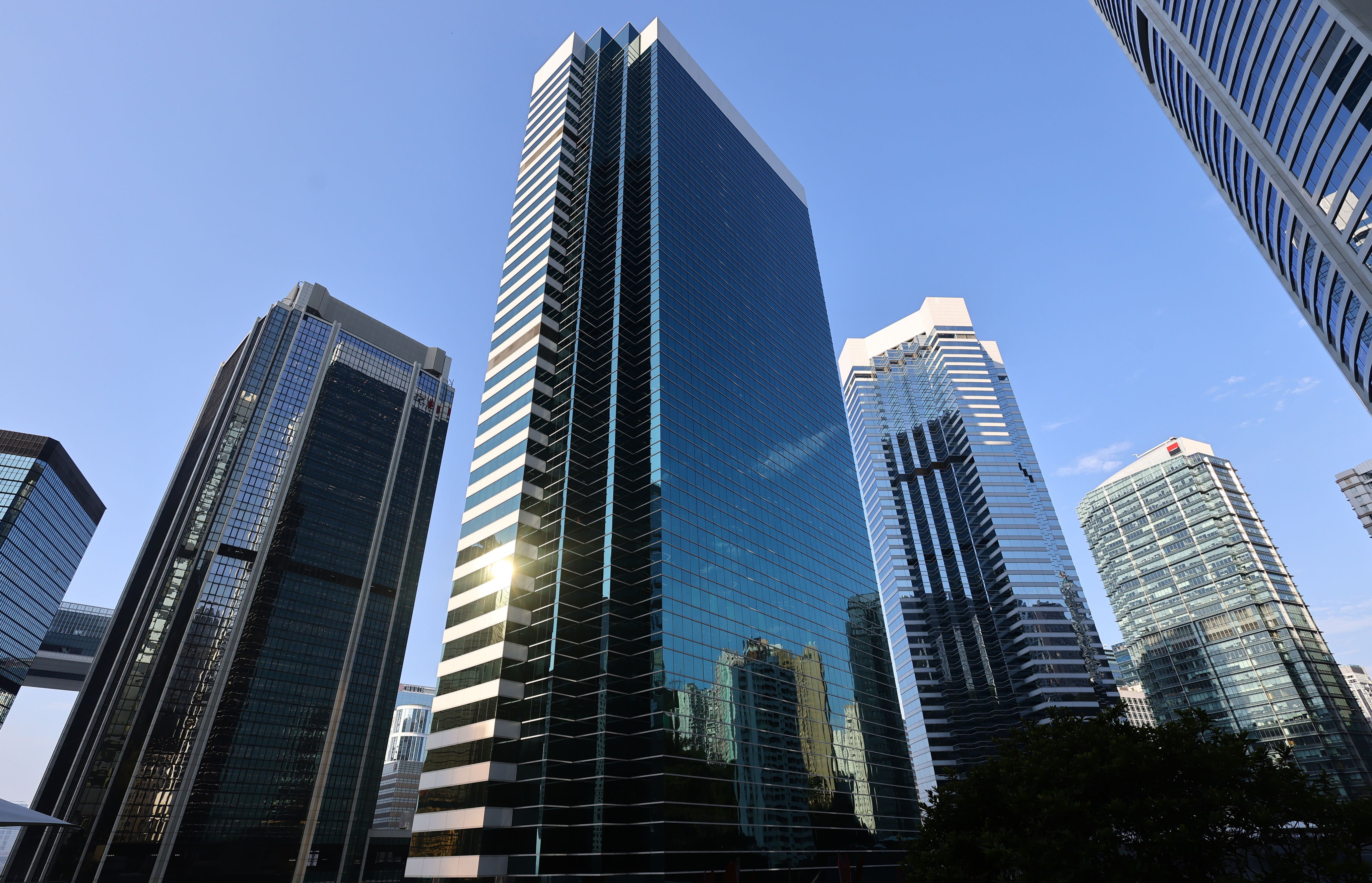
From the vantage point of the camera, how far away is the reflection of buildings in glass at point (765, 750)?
58.6 meters

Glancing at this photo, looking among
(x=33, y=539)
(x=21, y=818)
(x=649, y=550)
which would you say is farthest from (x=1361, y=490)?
(x=33, y=539)

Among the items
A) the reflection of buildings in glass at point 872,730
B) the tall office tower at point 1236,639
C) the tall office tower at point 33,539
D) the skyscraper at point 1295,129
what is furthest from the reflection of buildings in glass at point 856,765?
the tall office tower at point 33,539

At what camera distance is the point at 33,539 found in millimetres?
140750

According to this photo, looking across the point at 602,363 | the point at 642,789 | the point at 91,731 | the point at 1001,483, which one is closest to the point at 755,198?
the point at 602,363

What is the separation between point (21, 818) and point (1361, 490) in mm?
267206

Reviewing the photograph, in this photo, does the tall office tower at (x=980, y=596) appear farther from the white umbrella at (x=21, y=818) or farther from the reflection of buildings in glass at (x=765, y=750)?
the white umbrella at (x=21, y=818)

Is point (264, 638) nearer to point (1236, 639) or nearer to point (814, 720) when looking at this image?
point (814, 720)

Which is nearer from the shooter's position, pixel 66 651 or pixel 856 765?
pixel 856 765

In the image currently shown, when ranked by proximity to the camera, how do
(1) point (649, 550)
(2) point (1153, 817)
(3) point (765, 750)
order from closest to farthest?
(2) point (1153, 817), (3) point (765, 750), (1) point (649, 550)

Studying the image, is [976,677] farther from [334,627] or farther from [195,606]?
[195,606]

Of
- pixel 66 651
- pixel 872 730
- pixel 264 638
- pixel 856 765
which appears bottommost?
pixel 856 765

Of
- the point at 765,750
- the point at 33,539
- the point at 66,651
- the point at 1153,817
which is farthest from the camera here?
the point at 66,651

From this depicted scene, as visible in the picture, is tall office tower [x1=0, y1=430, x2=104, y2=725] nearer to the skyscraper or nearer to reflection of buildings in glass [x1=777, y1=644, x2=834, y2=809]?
reflection of buildings in glass [x1=777, y1=644, x2=834, y2=809]

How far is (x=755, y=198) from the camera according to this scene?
356 feet
